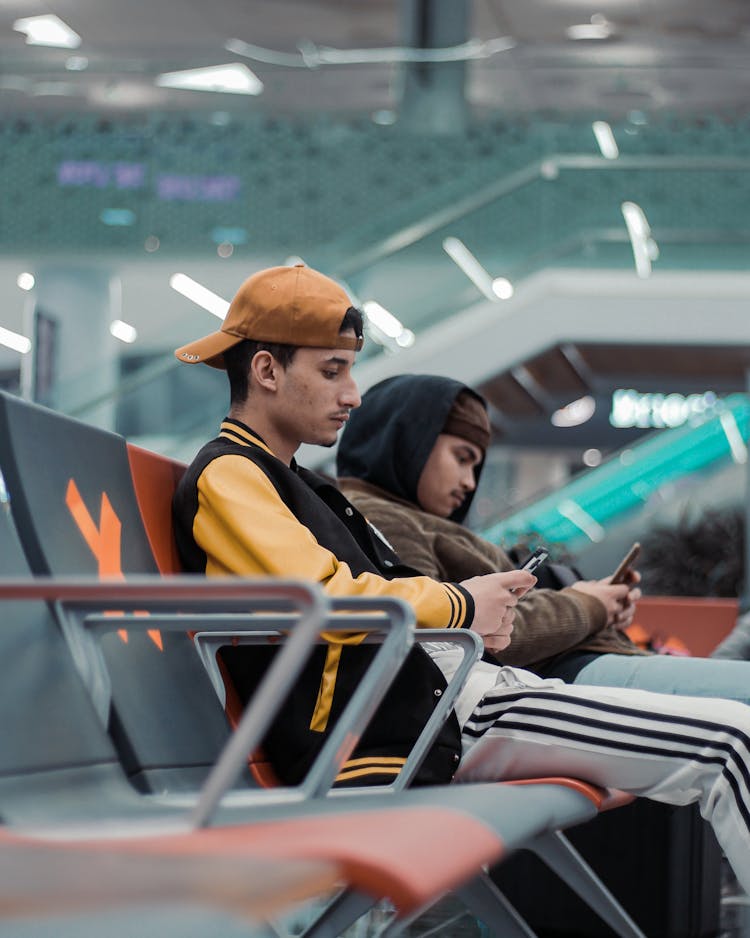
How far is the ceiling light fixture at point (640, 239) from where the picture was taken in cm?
915

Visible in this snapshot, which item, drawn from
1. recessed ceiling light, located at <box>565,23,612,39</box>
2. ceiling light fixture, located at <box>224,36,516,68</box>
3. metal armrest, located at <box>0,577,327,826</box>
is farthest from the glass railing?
metal armrest, located at <box>0,577,327,826</box>

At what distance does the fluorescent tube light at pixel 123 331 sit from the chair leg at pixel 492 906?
6527 millimetres

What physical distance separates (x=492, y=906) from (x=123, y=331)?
6.76 metres

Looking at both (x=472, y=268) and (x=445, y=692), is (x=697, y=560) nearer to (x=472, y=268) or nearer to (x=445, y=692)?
(x=472, y=268)

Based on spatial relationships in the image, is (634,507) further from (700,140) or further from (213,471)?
(213,471)

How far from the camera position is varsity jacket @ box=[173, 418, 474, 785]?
5.61 ft

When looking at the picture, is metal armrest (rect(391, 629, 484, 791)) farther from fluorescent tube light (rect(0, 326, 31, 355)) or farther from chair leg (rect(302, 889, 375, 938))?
fluorescent tube light (rect(0, 326, 31, 355))

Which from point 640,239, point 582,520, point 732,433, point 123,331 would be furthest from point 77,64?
point 732,433

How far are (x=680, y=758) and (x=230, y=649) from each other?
2.06ft

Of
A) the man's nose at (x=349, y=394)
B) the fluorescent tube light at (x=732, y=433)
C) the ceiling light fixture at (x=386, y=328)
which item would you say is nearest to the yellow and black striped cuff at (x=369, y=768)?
the man's nose at (x=349, y=394)

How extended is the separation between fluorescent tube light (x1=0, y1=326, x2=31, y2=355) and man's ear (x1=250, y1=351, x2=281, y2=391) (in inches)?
272

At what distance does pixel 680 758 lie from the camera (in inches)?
68.7

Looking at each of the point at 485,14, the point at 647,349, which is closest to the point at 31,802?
the point at 647,349

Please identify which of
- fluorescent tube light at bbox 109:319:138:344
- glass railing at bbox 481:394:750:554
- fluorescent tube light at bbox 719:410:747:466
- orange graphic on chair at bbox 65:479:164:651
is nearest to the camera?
orange graphic on chair at bbox 65:479:164:651
